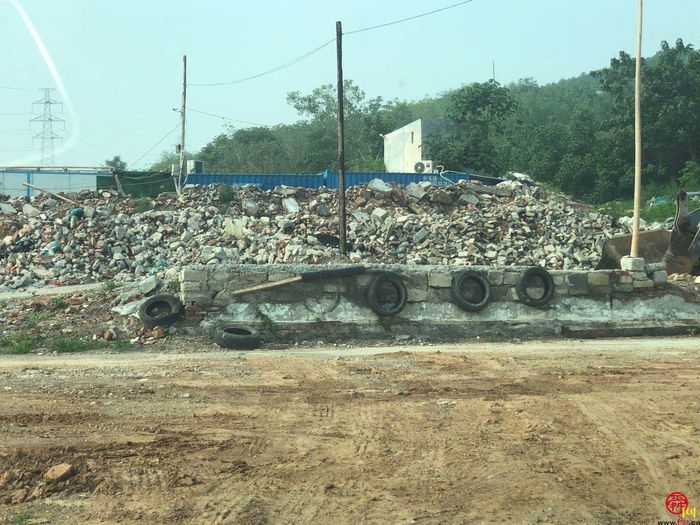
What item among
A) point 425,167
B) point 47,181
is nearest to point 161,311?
point 425,167

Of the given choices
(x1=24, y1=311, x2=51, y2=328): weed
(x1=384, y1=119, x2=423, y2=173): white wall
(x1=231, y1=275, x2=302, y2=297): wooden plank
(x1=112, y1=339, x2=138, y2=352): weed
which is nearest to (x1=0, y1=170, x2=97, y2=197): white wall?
(x1=384, y1=119, x2=423, y2=173): white wall

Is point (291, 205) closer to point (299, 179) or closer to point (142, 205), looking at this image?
point (299, 179)

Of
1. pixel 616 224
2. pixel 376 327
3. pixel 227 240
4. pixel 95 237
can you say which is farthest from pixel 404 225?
pixel 376 327

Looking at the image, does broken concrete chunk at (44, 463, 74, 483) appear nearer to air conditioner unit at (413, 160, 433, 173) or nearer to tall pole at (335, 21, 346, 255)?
tall pole at (335, 21, 346, 255)

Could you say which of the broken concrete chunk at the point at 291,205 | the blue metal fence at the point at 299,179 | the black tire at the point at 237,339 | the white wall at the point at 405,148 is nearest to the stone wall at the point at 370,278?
the black tire at the point at 237,339

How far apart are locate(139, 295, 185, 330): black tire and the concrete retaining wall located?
177 mm

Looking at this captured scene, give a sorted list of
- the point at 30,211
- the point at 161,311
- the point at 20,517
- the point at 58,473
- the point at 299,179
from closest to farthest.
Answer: the point at 20,517 < the point at 58,473 < the point at 161,311 < the point at 30,211 < the point at 299,179

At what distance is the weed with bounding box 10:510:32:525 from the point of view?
14.5 ft

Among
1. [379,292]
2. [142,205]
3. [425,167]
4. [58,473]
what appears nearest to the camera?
[58,473]

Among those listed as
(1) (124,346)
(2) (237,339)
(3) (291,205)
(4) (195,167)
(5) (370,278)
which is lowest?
(1) (124,346)

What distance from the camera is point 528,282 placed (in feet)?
42.1

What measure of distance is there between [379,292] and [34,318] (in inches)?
219

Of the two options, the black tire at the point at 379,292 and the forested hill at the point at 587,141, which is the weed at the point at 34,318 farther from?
the forested hill at the point at 587,141

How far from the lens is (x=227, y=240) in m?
26.4
